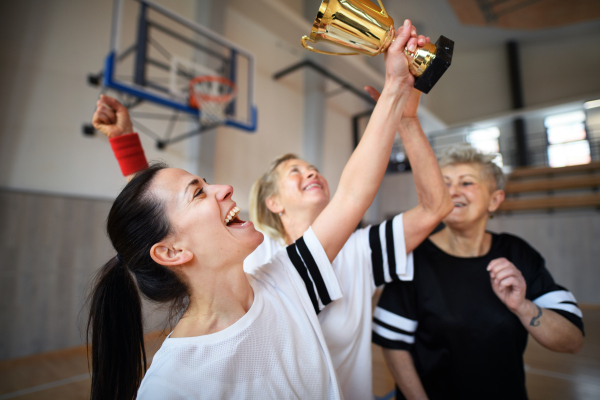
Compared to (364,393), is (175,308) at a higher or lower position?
higher

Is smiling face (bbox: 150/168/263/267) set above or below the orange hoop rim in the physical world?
below

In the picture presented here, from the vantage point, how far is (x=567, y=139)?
855cm

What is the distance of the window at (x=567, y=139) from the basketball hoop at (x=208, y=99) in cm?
782

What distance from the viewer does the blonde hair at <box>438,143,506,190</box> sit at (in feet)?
4.75

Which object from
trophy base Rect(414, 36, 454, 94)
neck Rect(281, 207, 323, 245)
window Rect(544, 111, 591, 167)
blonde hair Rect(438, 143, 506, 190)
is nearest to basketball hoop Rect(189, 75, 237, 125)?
neck Rect(281, 207, 323, 245)

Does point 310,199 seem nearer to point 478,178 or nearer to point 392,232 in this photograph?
point 392,232

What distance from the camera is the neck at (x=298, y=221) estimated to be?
4.68ft

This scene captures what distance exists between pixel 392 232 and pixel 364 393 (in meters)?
0.55

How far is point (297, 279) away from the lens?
3.25 feet

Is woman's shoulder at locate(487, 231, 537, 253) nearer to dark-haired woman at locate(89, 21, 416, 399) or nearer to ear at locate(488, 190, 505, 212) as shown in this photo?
ear at locate(488, 190, 505, 212)

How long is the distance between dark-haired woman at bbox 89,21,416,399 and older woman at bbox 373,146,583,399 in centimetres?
50

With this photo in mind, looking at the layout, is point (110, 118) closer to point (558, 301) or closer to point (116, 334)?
point (116, 334)

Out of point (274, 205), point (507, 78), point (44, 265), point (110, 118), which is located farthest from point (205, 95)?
point (507, 78)

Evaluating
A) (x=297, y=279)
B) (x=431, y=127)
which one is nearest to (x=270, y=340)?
(x=297, y=279)
